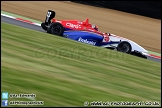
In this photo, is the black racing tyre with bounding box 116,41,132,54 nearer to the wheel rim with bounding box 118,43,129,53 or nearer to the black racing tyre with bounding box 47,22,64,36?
the wheel rim with bounding box 118,43,129,53

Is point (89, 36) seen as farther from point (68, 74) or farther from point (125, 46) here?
point (68, 74)

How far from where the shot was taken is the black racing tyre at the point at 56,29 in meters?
12.4

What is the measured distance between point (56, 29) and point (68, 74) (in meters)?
5.73

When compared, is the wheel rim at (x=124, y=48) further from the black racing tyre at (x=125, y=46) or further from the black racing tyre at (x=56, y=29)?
the black racing tyre at (x=56, y=29)

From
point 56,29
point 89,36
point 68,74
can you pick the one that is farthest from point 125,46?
point 68,74

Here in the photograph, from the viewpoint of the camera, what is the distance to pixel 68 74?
22.7 feet

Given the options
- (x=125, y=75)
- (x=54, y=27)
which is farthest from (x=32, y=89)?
(x=54, y=27)

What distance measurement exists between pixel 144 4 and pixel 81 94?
16.2 metres

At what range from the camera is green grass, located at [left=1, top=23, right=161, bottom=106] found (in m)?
5.54

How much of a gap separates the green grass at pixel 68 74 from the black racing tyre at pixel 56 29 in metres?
1.90

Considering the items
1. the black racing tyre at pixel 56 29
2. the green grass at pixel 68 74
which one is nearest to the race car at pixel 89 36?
the black racing tyre at pixel 56 29

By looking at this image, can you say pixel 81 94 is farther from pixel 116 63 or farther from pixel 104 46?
pixel 104 46

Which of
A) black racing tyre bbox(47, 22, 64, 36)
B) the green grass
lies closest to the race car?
black racing tyre bbox(47, 22, 64, 36)

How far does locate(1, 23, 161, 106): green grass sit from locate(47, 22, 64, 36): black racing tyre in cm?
190
